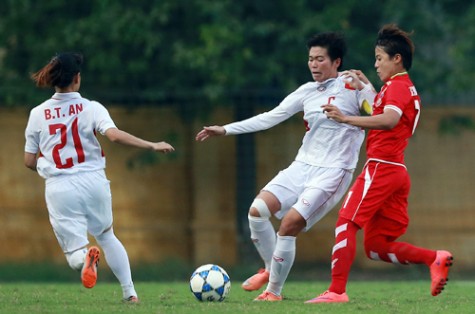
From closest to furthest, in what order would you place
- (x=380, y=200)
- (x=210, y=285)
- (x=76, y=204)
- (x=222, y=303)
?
(x=76, y=204) → (x=380, y=200) → (x=222, y=303) → (x=210, y=285)

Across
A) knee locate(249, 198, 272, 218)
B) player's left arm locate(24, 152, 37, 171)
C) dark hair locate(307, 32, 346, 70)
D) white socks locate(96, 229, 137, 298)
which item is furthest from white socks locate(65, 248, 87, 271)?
dark hair locate(307, 32, 346, 70)

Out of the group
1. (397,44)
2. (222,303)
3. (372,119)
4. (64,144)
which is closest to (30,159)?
(64,144)

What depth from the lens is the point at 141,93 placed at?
18.2 m

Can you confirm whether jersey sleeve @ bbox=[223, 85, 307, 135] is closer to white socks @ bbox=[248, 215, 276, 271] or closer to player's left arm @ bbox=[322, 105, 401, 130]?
white socks @ bbox=[248, 215, 276, 271]

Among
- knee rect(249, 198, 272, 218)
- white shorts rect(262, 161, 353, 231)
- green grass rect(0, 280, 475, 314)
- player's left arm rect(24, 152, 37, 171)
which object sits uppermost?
player's left arm rect(24, 152, 37, 171)

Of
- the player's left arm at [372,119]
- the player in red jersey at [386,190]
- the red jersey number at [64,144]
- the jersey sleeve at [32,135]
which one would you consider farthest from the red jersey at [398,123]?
the jersey sleeve at [32,135]

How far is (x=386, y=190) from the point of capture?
9.20 meters

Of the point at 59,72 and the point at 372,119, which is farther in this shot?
the point at 59,72

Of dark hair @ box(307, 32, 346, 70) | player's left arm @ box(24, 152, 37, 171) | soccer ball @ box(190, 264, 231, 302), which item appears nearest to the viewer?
player's left arm @ box(24, 152, 37, 171)

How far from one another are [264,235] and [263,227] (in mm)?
126

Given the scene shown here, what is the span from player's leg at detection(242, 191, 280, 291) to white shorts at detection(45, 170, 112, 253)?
4.44ft

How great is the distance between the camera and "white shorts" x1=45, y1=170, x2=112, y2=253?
356 inches

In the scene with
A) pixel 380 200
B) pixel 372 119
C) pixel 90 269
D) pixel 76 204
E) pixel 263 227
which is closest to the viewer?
pixel 90 269

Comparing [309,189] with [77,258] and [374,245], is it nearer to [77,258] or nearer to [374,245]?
[374,245]
